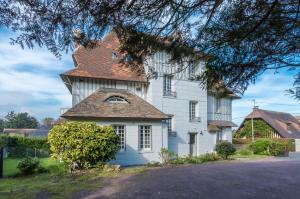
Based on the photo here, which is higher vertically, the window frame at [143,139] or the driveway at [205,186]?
the window frame at [143,139]

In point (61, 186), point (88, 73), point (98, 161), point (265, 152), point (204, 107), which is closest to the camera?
point (61, 186)

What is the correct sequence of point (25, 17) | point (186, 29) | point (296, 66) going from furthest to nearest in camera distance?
1. point (186, 29)
2. point (296, 66)
3. point (25, 17)

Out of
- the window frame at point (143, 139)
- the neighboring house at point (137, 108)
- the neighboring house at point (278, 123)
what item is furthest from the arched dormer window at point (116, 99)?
the neighboring house at point (278, 123)

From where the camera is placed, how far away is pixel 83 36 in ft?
17.7

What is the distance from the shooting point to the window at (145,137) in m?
24.1

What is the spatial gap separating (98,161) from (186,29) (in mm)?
13724

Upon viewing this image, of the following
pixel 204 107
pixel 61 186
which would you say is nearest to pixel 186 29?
pixel 61 186

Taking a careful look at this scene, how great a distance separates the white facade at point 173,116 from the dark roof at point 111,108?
1.87ft

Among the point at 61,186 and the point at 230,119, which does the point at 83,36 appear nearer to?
the point at 61,186

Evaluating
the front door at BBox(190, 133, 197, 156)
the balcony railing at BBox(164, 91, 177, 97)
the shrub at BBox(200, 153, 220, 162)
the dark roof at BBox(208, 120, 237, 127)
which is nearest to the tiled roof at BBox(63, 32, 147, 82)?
the balcony railing at BBox(164, 91, 177, 97)

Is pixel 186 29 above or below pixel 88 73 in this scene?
below

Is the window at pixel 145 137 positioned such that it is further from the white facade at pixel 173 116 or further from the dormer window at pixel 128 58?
the dormer window at pixel 128 58

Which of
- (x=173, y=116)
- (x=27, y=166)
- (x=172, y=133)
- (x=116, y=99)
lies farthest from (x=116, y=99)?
(x=27, y=166)

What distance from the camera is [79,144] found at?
1758 cm
